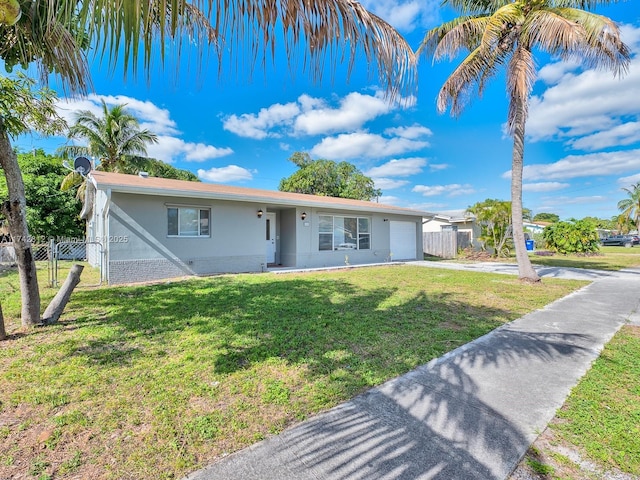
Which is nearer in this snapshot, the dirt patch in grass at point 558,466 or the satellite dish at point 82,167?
the dirt patch in grass at point 558,466

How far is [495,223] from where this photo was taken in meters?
18.4

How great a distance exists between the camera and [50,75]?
3072 mm

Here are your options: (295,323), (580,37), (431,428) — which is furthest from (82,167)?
(580,37)

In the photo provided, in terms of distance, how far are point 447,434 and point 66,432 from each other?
2.92 meters

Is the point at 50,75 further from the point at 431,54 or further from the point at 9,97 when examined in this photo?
the point at 431,54

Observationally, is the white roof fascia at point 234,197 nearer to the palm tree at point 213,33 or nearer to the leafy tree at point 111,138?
the palm tree at point 213,33

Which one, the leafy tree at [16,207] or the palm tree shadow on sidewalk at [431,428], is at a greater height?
the leafy tree at [16,207]

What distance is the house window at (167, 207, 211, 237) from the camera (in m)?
9.96

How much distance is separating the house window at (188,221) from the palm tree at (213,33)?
732 cm

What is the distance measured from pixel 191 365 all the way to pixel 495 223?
19003 mm

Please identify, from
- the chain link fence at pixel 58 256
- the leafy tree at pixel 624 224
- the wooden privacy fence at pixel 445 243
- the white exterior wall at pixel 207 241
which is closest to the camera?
the chain link fence at pixel 58 256

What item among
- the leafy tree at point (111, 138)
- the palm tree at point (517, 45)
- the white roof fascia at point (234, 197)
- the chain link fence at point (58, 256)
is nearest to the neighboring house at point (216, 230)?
the white roof fascia at point (234, 197)

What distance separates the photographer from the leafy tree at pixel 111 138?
64.2ft

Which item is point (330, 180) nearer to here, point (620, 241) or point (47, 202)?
point (47, 202)
